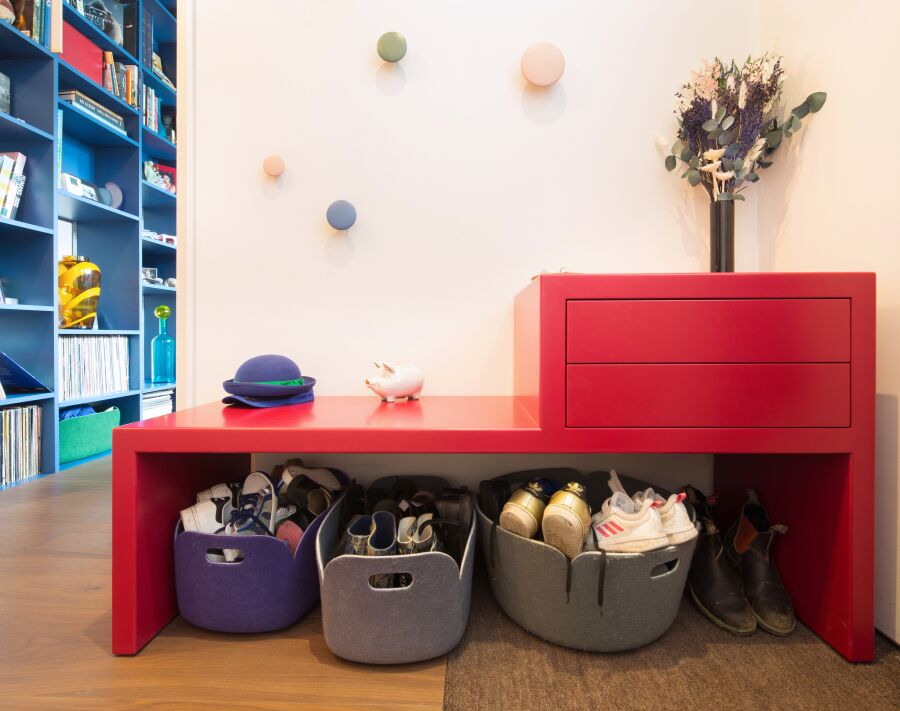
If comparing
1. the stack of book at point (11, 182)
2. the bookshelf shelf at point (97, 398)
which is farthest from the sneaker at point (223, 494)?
the stack of book at point (11, 182)

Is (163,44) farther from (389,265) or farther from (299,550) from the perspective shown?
(299,550)

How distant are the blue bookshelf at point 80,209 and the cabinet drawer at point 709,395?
225cm

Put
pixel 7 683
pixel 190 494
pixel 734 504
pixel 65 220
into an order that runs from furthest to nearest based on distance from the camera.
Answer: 1. pixel 65 220
2. pixel 734 504
3. pixel 190 494
4. pixel 7 683

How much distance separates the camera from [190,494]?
3.65 feet

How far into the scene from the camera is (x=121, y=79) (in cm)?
267

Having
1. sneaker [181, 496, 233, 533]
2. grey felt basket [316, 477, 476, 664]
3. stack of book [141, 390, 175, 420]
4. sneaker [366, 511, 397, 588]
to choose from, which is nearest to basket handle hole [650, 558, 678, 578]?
grey felt basket [316, 477, 476, 664]

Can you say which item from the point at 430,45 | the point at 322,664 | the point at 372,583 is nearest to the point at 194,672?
the point at 322,664

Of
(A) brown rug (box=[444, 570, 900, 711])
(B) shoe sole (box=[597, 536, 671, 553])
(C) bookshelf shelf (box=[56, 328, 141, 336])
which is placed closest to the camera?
(A) brown rug (box=[444, 570, 900, 711])

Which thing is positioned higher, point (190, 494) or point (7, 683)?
point (190, 494)

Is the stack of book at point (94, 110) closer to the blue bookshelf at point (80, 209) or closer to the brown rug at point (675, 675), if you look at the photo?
the blue bookshelf at point (80, 209)

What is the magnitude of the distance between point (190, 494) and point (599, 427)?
882 mm

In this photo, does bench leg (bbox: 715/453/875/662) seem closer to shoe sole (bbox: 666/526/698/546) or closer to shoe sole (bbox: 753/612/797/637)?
shoe sole (bbox: 753/612/797/637)

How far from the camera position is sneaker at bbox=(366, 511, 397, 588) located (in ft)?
3.03

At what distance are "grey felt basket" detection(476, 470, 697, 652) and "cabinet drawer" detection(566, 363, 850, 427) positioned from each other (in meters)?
0.24
